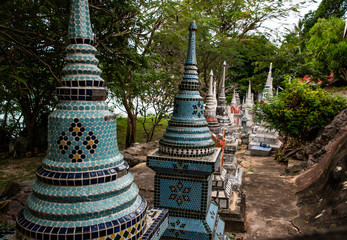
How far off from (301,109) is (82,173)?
10.7m

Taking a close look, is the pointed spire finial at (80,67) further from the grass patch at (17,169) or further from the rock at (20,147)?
the rock at (20,147)

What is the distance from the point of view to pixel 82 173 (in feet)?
6.71

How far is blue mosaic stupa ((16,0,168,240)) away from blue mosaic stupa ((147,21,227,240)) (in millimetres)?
1588

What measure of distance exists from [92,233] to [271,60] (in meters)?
20.8

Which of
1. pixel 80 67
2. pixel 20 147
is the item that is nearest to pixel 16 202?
pixel 80 67

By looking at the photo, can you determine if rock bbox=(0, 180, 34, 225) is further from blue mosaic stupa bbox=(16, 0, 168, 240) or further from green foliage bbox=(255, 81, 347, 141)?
green foliage bbox=(255, 81, 347, 141)

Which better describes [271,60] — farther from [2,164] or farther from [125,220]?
[125,220]

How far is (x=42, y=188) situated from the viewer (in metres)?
2.05

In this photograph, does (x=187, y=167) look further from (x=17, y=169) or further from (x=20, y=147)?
(x=20, y=147)

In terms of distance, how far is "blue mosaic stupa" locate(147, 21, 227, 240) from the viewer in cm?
381

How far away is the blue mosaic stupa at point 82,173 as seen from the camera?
1.95m

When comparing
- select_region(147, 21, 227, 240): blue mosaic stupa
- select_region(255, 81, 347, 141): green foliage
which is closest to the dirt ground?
select_region(147, 21, 227, 240): blue mosaic stupa

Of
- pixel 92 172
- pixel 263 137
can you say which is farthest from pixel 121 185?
pixel 263 137

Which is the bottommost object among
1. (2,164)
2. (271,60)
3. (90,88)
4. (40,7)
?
(2,164)
